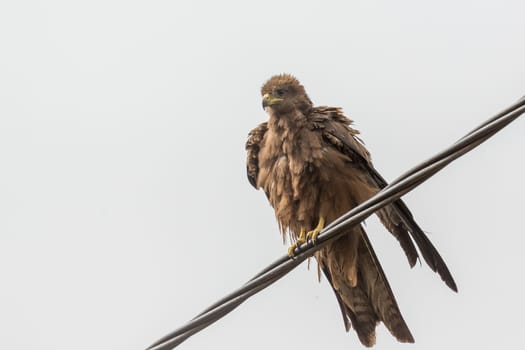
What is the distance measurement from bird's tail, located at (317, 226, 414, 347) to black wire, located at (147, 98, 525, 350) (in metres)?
1.86

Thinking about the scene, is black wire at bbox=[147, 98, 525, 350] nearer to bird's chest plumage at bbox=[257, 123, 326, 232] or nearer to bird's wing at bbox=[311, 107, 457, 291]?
bird's wing at bbox=[311, 107, 457, 291]

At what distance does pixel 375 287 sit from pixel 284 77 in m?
1.85

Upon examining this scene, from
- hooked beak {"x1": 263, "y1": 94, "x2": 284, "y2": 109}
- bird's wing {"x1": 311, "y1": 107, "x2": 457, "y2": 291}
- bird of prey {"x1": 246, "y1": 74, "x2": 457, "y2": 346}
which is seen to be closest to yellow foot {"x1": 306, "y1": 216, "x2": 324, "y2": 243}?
bird of prey {"x1": 246, "y1": 74, "x2": 457, "y2": 346}

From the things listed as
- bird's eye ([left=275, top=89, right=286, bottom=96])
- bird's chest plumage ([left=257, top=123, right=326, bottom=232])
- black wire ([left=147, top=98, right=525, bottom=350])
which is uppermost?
bird's eye ([left=275, top=89, right=286, bottom=96])

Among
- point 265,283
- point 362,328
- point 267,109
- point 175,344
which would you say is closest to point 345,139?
point 267,109

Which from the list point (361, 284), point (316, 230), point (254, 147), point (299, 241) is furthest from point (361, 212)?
point (254, 147)

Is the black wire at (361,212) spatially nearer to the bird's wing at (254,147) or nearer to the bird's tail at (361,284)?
the bird's tail at (361,284)

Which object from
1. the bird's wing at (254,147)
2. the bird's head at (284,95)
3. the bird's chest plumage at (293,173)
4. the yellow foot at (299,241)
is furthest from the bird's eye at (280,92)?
the yellow foot at (299,241)

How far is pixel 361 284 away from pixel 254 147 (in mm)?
1347

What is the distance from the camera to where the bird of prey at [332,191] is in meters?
6.51

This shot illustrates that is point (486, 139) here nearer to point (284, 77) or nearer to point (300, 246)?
point (300, 246)

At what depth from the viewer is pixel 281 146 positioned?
6719mm

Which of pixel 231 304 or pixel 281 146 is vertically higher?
pixel 281 146

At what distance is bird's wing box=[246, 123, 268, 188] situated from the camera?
7.06 meters
